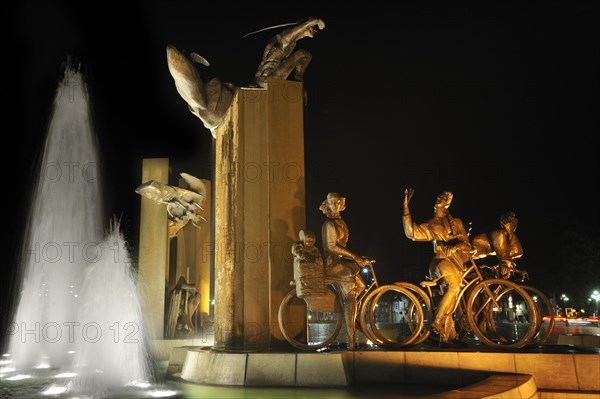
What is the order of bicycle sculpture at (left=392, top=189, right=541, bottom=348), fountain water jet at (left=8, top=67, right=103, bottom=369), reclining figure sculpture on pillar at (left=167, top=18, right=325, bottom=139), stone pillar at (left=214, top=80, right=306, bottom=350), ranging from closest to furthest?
bicycle sculpture at (left=392, top=189, right=541, bottom=348) < stone pillar at (left=214, top=80, right=306, bottom=350) < reclining figure sculpture on pillar at (left=167, top=18, right=325, bottom=139) < fountain water jet at (left=8, top=67, right=103, bottom=369)

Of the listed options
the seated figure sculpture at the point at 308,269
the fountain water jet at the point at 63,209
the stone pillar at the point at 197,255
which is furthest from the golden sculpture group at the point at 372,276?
the fountain water jet at the point at 63,209

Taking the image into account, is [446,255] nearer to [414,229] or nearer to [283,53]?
[414,229]

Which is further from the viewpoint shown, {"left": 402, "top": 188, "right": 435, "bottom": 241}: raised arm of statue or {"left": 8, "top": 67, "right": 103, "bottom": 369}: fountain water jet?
{"left": 8, "top": 67, "right": 103, "bottom": 369}: fountain water jet

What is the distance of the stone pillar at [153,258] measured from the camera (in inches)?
510

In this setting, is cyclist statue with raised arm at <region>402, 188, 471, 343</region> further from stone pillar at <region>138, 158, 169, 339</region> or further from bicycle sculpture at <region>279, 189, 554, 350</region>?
stone pillar at <region>138, 158, 169, 339</region>

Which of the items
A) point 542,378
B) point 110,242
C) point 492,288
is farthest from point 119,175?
point 542,378

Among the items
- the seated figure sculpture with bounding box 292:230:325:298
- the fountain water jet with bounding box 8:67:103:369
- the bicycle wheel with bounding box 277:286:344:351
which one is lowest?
the bicycle wheel with bounding box 277:286:344:351

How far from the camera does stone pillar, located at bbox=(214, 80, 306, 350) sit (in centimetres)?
776

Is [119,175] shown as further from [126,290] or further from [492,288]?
[492,288]

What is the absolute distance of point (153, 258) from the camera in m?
13.4

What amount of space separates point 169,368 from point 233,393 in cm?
266

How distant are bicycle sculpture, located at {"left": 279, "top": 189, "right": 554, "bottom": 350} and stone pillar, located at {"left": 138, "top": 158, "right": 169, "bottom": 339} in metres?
6.42

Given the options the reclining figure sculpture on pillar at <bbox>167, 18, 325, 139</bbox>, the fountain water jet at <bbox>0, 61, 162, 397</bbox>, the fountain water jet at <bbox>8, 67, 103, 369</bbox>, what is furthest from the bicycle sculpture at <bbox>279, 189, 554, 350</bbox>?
the fountain water jet at <bbox>8, 67, 103, 369</bbox>

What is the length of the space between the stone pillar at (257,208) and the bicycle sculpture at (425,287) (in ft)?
1.83
